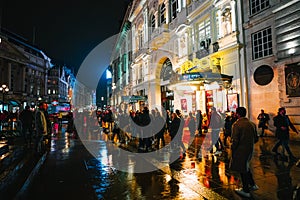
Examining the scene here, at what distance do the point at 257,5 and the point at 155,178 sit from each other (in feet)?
43.4

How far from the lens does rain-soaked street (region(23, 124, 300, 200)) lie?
16.8 feet

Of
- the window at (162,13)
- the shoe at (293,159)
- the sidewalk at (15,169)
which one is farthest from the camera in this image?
the window at (162,13)

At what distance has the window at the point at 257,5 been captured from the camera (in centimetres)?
1404

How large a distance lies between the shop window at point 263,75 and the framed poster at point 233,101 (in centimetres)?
161

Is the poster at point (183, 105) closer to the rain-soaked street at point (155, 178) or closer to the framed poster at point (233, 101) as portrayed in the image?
the framed poster at point (233, 101)

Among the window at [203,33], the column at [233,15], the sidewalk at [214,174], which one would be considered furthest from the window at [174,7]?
the sidewalk at [214,174]

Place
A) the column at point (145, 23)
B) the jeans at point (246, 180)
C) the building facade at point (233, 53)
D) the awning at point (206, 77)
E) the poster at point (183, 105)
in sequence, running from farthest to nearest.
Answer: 1. the column at point (145, 23)
2. the poster at point (183, 105)
3. the awning at point (206, 77)
4. the building facade at point (233, 53)
5. the jeans at point (246, 180)

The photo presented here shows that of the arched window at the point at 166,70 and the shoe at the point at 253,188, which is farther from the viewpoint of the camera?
the arched window at the point at 166,70

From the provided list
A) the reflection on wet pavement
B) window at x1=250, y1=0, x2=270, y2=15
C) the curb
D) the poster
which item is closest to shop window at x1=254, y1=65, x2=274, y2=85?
window at x1=250, y1=0, x2=270, y2=15

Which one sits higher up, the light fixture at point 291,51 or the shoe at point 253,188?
the light fixture at point 291,51

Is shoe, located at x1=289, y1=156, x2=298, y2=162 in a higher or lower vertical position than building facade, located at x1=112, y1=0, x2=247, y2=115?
lower

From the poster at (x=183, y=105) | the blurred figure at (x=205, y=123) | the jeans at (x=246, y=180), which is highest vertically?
the poster at (x=183, y=105)

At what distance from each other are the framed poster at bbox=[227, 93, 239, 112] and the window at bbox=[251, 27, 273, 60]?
8.78 ft

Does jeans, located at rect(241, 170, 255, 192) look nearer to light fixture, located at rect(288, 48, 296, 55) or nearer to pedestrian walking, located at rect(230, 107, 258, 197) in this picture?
pedestrian walking, located at rect(230, 107, 258, 197)
